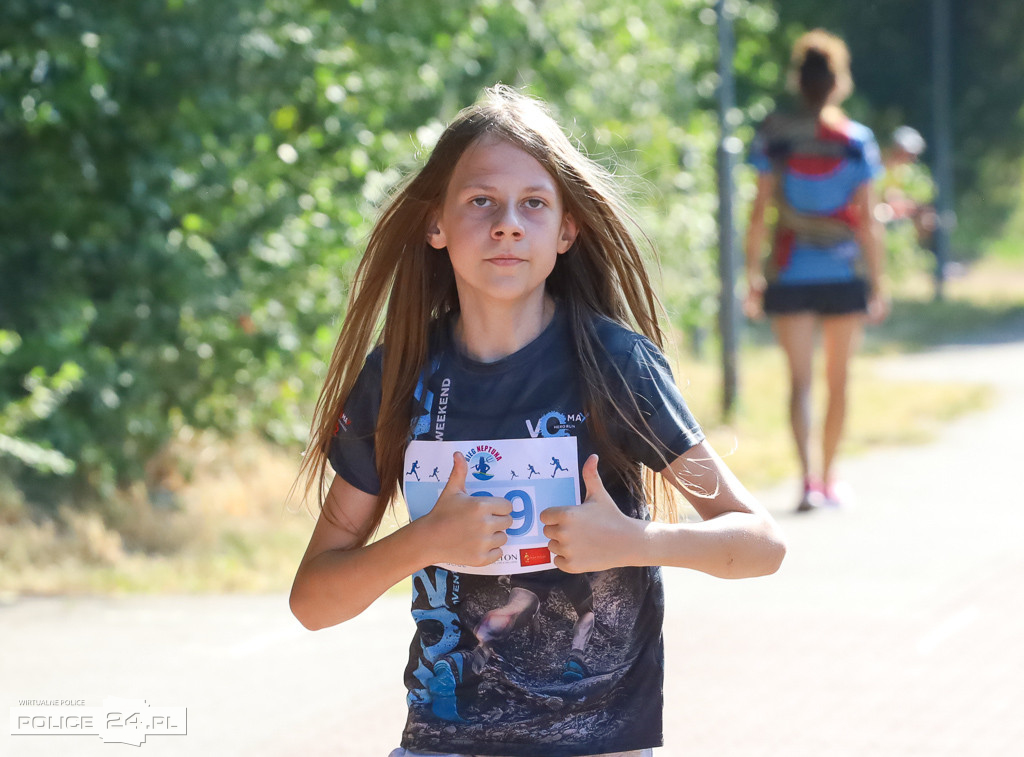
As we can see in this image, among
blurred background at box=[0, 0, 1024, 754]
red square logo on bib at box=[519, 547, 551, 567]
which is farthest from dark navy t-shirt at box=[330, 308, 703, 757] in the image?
blurred background at box=[0, 0, 1024, 754]

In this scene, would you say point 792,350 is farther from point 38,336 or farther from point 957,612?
point 38,336

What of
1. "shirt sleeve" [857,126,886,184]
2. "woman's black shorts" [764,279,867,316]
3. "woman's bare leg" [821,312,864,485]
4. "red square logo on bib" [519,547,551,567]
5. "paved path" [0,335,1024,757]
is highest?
"shirt sleeve" [857,126,886,184]

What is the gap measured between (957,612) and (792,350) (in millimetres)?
2063

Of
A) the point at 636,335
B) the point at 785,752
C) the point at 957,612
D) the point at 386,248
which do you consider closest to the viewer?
the point at 636,335

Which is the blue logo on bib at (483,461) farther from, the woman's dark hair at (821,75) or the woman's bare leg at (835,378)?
the woman's dark hair at (821,75)

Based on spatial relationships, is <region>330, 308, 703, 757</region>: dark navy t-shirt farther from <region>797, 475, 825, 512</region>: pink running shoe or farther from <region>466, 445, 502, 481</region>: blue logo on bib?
<region>797, 475, 825, 512</region>: pink running shoe

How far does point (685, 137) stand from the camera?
11172 millimetres

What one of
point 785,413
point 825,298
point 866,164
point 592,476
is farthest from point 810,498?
point 592,476

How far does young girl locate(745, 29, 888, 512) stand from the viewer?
720 cm

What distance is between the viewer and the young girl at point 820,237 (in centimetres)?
720

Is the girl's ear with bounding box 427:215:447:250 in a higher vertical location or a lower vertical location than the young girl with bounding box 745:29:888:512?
lower

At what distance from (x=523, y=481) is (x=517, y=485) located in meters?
0.01

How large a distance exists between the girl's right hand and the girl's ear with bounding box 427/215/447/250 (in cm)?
52

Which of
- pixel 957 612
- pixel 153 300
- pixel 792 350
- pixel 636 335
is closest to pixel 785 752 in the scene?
pixel 957 612
